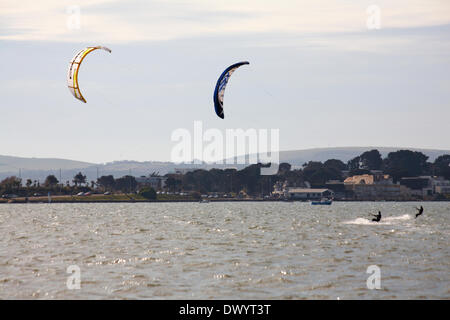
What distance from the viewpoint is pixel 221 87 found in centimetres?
4181

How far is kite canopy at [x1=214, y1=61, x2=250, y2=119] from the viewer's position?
4077 centimetres

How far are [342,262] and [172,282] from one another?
28.1 feet

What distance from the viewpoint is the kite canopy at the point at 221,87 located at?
40.8 m

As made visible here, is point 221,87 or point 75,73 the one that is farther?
point 221,87

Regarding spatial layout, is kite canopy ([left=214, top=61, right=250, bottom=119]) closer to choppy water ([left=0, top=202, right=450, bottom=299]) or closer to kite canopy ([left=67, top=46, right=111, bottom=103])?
kite canopy ([left=67, top=46, right=111, bottom=103])

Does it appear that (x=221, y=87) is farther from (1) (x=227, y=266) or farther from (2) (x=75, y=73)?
(1) (x=227, y=266)

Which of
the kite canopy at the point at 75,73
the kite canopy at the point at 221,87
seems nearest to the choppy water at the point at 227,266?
the kite canopy at the point at 221,87

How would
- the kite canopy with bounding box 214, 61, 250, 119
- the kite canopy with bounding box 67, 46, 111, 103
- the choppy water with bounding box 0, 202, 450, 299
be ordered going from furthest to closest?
1. the kite canopy with bounding box 67, 46, 111, 103
2. the kite canopy with bounding box 214, 61, 250, 119
3. the choppy water with bounding box 0, 202, 450, 299

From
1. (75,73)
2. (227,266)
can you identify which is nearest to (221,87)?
(75,73)

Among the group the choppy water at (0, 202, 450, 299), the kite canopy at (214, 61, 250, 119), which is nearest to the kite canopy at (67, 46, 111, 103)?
the kite canopy at (214, 61, 250, 119)

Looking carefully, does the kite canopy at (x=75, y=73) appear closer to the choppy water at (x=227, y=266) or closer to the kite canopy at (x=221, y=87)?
the kite canopy at (x=221, y=87)

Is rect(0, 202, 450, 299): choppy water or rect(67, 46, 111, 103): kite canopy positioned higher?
rect(67, 46, 111, 103): kite canopy
